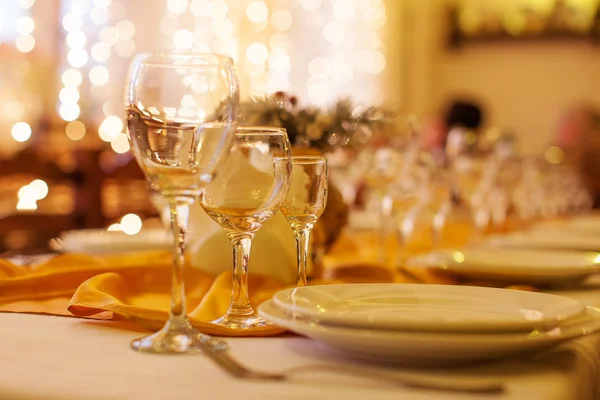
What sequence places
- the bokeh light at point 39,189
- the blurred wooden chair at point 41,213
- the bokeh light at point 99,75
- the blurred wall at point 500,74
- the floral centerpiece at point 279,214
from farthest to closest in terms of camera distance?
the blurred wall at point 500,74
the bokeh light at point 99,75
the bokeh light at point 39,189
the blurred wooden chair at point 41,213
the floral centerpiece at point 279,214

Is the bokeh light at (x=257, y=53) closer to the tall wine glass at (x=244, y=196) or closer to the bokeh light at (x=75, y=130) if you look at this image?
the bokeh light at (x=75, y=130)

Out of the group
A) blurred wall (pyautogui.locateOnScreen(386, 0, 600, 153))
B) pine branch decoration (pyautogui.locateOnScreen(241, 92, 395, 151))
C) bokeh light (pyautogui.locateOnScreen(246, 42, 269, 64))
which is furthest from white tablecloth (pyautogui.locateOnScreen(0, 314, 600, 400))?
blurred wall (pyautogui.locateOnScreen(386, 0, 600, 153))

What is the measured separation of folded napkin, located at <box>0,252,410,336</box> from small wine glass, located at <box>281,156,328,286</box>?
0.41 feet

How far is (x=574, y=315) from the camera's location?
0.75 meters

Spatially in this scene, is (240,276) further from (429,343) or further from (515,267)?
(515,267)

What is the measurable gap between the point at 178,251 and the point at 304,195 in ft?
0.81

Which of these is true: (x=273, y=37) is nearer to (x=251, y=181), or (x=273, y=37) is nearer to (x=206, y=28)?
(x=206, y=28)

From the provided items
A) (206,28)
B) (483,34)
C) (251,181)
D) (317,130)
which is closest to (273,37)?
(206,28)

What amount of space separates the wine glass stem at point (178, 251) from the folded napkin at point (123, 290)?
0.08 metres

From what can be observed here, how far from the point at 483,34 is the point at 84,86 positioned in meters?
3.97

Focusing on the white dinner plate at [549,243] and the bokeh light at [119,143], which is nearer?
the white dinner plate at [549,243]

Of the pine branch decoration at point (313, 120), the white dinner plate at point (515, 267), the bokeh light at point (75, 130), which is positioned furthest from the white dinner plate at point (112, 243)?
the bokeh light at point (75, 130)

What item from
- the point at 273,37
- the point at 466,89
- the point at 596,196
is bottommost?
the point at 596,196

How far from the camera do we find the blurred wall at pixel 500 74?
7801mm
